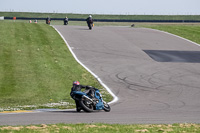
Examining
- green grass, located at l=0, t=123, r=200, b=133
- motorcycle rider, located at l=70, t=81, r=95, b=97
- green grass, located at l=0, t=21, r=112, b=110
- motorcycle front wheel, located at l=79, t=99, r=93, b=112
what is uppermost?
green grass, located at l=0, t=21, r=112, b=110

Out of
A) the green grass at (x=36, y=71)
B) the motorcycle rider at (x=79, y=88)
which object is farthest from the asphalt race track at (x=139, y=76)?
the green grass at (x=36, y=71)

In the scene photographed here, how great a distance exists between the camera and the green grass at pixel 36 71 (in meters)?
18.2

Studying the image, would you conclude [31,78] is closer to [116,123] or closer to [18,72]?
[18,72]

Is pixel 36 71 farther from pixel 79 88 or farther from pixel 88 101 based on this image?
pixel 88 101

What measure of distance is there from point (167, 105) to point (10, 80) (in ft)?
28.7

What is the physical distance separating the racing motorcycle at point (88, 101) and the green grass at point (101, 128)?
326 cm

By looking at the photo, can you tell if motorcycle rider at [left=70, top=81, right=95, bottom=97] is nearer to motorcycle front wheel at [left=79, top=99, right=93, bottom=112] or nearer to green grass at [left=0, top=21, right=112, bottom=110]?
motorcycle front wheel at [left=79, top=99, right=93, bottom=112]

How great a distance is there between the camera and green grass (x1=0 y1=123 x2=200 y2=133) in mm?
9580

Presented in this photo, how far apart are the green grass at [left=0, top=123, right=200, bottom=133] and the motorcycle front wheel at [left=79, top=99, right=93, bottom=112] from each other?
3.21 m

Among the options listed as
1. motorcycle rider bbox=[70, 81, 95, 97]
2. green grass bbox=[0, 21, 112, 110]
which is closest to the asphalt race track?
motorcycle rider bbox=[70, 81, 95, 97]

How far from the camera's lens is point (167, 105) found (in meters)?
16.1

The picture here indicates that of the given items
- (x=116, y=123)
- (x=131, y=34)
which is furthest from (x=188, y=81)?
(x=131, y=34)

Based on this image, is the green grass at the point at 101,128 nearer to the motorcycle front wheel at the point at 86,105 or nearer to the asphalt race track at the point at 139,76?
the asphalt race track at the point at 139,76

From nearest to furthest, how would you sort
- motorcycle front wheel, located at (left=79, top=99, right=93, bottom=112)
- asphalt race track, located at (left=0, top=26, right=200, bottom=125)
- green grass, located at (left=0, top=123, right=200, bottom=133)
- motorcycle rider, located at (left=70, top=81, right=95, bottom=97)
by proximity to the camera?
green grass, located at (left=0, top=123, right=200, bottom=133)
asphalt race track, located at (left=0, top=26, right=200, bottom=125)
motorcycle front wheel, located at (left=79, top=99, right=93, bottom=112)
motorcycle rider, located at (left=70, top=81, right=95, bottom=97)
